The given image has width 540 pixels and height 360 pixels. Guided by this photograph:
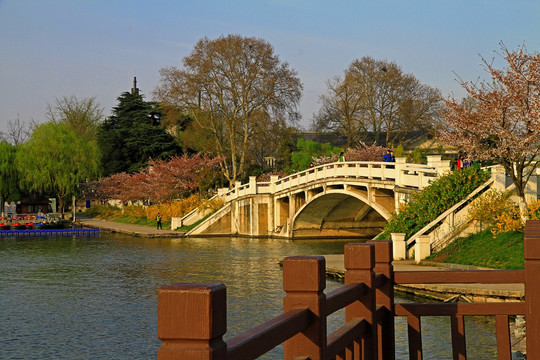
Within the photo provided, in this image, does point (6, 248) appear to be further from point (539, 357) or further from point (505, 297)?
point (539, 357)

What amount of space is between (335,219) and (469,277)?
41.1 m

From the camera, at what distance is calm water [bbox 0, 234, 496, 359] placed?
1524 cm

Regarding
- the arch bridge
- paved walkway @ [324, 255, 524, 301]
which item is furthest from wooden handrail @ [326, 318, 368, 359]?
the arch bridge

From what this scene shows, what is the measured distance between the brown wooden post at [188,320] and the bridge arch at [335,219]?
39.6 meters

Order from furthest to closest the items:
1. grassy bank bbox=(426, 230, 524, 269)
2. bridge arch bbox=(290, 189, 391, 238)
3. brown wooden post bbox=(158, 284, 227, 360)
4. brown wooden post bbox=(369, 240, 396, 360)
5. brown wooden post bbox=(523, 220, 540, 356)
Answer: bridge arch bbox=(290, 189, 391, 238) → grassy bank bbox=(426, 230, 524, 269) → brown wooden post bbox=(369, 240, 396, 360) → brown wooden post bbox=(523, 220, 540, 356) → brown wooden post bbox=(158, 284, 227, 360)

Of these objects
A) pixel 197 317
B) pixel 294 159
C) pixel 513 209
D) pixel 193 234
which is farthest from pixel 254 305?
pixel 294 159

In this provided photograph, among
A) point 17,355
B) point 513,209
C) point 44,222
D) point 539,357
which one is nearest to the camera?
point 539,357

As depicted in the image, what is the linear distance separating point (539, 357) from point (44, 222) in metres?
49.8

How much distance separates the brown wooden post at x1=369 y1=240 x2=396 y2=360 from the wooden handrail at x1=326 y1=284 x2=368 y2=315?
65cm

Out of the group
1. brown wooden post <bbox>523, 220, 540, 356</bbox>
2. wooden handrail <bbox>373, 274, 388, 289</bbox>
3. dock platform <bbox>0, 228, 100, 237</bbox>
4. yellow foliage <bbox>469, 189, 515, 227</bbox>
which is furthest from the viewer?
dock platform <bbox>0, 228, 100, 237</bbox>

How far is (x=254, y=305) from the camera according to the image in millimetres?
19844

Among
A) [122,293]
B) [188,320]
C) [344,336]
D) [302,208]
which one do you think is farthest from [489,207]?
[188,320]

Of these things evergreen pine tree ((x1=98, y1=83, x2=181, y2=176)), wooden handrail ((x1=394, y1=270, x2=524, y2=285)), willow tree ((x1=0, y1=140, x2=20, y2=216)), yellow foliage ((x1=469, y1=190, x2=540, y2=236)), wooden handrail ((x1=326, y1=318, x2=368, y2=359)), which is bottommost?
wooden handrail ((x1=326, y1=318, x2=368, y2=359))

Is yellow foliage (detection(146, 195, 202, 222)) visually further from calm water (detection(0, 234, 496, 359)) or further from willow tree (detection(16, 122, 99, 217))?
calm water (detection(0, 234, 496, 359))
